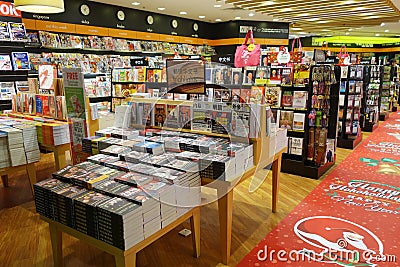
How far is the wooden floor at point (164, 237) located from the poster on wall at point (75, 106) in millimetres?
850

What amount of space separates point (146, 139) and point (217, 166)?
824 millimetres

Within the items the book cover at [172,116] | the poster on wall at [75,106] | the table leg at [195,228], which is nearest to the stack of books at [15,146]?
the poster on wall at [75,106]

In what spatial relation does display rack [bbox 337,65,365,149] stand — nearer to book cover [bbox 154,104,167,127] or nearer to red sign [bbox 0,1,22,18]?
book cover [bbox 154,104,167,127]

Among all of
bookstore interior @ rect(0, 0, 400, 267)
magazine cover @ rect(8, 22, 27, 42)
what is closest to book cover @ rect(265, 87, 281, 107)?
bookstore interior @ rect(0, 0, 400, 267)

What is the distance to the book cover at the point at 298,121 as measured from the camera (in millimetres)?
4531

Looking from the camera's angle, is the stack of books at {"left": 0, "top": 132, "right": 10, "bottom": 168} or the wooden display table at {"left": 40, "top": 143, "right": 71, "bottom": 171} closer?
the stack of books at {"left": 0, "top": 132, "right": 10, "bottom": 168}

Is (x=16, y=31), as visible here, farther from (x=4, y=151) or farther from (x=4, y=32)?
(x=4, y=151)

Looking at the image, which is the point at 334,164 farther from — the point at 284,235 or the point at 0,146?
the point at 0,146

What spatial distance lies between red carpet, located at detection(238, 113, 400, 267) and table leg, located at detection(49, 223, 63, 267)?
139 centimetres

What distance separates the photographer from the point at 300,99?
4.51m

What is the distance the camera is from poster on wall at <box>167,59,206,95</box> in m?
2.62

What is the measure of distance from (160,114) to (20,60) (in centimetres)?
369

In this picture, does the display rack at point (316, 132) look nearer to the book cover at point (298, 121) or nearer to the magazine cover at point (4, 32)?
the book cover at point (298, 121)

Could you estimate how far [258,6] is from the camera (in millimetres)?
7500
